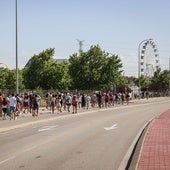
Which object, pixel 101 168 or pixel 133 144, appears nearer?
pixel 101 168

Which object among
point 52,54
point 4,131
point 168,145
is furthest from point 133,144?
point 52,54

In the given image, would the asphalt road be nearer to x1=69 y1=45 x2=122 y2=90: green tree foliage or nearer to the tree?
the tree

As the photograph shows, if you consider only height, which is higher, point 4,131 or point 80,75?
point 80,75

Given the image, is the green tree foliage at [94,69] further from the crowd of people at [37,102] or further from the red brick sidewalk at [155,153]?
the red brick sidewalk at [155,153]

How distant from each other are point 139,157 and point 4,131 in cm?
1106

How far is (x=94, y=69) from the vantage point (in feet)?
249

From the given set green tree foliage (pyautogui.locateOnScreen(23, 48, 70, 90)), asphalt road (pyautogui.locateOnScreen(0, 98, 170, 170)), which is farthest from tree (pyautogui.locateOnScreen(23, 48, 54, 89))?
asphalt road (pyautogui.locateOnScreen(0, 98, 170, 170))

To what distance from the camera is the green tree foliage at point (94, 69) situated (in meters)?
76.1

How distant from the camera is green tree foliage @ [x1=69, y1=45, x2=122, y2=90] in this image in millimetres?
76125

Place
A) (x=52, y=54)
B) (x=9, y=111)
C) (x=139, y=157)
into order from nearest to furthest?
(x=139, y=157)
(x=9, y=111)
(x=52, y=54)

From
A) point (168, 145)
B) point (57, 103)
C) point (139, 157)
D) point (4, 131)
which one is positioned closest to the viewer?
point (139, 157)

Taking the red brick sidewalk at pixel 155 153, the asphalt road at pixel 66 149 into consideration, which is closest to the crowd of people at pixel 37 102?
the asphalt road at pixel 66 149

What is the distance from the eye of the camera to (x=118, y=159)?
543 inches

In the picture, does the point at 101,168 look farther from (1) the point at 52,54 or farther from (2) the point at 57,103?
(1) the point at 52,54
